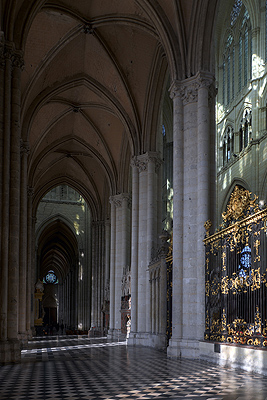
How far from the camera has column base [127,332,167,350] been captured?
21.1m

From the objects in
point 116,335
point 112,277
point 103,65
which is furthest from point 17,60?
point 116,335

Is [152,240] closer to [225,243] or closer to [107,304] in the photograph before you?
[225,243]

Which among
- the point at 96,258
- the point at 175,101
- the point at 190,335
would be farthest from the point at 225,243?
the point at 96,258

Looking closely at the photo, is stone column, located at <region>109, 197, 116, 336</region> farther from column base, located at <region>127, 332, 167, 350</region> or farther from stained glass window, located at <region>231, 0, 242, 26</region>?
stained glass window, located at <region>231, 0, 242, 26</region>

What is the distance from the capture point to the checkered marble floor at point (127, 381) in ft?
27.1

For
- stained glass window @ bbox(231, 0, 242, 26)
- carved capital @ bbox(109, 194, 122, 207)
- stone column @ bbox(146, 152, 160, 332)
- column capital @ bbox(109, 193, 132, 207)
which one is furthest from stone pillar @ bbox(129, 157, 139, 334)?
stained glass window @ bbox(231, 0, 242, 26)

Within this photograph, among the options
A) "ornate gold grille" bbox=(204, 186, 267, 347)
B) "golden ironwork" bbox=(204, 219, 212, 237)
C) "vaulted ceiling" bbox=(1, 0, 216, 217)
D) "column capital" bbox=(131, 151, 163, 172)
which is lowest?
"ornate gold grille" bbox=(204, 186, 267, 347)

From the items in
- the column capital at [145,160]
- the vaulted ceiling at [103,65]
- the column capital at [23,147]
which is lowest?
the column capital at [145,160]

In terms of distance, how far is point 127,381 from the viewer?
10.1 metres

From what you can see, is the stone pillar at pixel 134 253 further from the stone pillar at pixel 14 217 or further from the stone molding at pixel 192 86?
the stone pillar at pixel 14 217

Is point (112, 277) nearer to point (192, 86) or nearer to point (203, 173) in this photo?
point (203, 173)

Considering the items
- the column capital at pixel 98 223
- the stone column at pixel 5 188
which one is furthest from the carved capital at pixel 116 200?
the stone column at pixel 5 188

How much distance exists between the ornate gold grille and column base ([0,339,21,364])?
517 centimetres

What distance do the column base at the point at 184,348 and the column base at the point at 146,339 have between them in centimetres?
416
